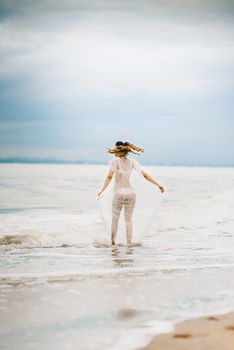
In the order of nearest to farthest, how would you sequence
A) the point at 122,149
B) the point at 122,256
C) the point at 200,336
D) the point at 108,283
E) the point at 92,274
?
the point at 200,336, the point at 108,283, the point at 92,274, the point at 122,256, the point at 122,149

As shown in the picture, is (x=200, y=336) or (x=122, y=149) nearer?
(x=200, y=336)

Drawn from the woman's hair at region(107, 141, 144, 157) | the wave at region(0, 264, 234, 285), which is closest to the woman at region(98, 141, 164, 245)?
the woman's hair at region(107, 141, 144, 157)

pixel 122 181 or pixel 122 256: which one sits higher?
pixel 122 181

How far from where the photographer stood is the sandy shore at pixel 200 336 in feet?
11.4

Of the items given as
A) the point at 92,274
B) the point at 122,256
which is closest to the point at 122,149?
the point at 122,256

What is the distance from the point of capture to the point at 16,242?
10742mm

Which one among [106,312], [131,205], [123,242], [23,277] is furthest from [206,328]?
[123,242]

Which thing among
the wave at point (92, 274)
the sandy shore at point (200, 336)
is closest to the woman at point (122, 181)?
the wave at point (92, 274)

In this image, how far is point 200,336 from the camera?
12.1 feet

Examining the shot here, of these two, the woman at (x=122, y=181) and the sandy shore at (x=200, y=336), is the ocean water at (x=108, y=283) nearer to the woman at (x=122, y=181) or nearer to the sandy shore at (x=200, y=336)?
the sandy shore at (x=200, y=336)

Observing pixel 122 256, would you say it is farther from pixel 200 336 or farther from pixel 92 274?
pixel 200 336

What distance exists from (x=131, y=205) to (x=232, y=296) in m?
4.65

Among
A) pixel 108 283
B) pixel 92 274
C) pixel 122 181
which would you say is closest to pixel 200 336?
pixel 108 283

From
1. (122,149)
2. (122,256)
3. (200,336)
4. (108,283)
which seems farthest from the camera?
(122,149)
